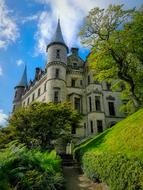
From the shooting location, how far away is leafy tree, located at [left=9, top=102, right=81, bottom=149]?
21328 millimetres

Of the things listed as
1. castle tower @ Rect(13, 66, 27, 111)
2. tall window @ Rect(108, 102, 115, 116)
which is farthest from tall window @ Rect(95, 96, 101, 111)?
castle tower @ Rect(13, 66, 27, 111)

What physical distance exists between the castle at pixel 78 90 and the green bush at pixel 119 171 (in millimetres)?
23616

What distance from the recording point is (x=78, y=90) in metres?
38.6

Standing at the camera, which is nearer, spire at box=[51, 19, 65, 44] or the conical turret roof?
the conical turret roof

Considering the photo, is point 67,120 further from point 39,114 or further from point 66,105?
point 39,114

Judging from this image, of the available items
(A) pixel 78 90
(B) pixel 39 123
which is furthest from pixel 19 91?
(B) pixel 39 123

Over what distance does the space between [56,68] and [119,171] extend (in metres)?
31.0

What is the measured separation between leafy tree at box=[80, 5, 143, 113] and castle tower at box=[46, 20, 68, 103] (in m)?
12.9

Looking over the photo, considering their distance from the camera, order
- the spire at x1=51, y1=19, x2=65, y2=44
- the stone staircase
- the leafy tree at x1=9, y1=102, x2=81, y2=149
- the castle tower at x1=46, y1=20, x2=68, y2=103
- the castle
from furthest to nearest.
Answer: the spire at x1=51, y1=19, x2=65, y2=44 < the castle tower at x1=46, y1=20, x2=68, y2=103 < the castle < the leafy tree at x1=9, y1=102, x2=81, y2=149 < the stone staircase

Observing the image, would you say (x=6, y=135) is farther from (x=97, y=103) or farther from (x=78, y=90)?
(x=78, y=90)

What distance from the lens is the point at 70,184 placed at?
1291 cm

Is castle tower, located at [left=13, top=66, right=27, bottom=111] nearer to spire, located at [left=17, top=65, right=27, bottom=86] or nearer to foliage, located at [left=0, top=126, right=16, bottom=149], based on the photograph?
spire, located at [left=17, top=65, right=27, bottom=86]

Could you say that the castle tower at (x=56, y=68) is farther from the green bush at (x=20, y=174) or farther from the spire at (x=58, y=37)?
the green bush at (x=20, y=174)

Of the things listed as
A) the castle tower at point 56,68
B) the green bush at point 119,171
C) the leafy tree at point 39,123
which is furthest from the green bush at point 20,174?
the castle tower at point 56,68
